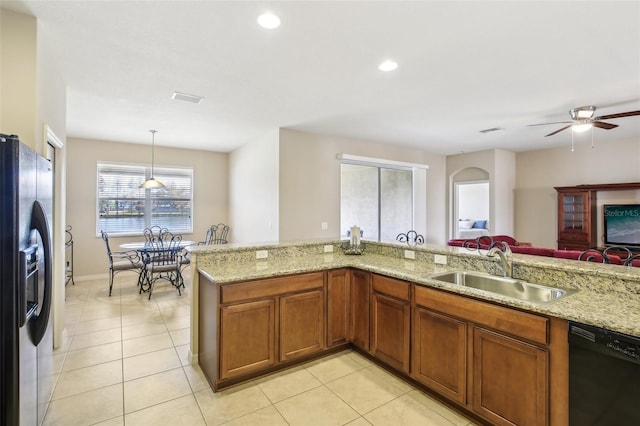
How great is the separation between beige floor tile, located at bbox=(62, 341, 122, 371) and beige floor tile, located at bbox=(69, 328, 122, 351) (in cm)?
9

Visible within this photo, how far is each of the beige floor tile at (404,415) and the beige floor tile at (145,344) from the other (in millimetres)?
2153

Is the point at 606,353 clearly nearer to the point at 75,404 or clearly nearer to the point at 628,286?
the point at 628,286

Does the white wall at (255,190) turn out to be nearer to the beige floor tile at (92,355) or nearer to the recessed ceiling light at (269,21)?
the beige floor tile at (92,355)

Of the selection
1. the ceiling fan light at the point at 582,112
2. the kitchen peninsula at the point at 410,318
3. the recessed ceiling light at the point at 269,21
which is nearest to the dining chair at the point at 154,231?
the kitchen peninsula at the point at 410,318

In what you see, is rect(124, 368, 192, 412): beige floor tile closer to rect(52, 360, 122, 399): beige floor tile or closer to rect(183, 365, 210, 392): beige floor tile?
rect(183, 365, 210, 392): beige floor tile

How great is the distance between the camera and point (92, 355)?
295cm

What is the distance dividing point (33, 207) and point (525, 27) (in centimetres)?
334

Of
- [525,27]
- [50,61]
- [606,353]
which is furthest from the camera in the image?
[50,61]

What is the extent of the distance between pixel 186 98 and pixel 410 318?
340 centimetres

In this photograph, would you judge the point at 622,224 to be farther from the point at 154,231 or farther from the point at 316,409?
the point at 154,231

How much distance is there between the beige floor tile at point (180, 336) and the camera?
10.7 ft

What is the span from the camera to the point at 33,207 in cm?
168

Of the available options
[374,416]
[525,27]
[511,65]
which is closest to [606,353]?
[374,416]

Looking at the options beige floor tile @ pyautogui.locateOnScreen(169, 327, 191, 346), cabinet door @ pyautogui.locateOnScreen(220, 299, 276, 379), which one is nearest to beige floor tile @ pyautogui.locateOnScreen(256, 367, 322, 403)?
cabinet door @ pyautogui.locateOnScreen(220, 299, 276, 379)
